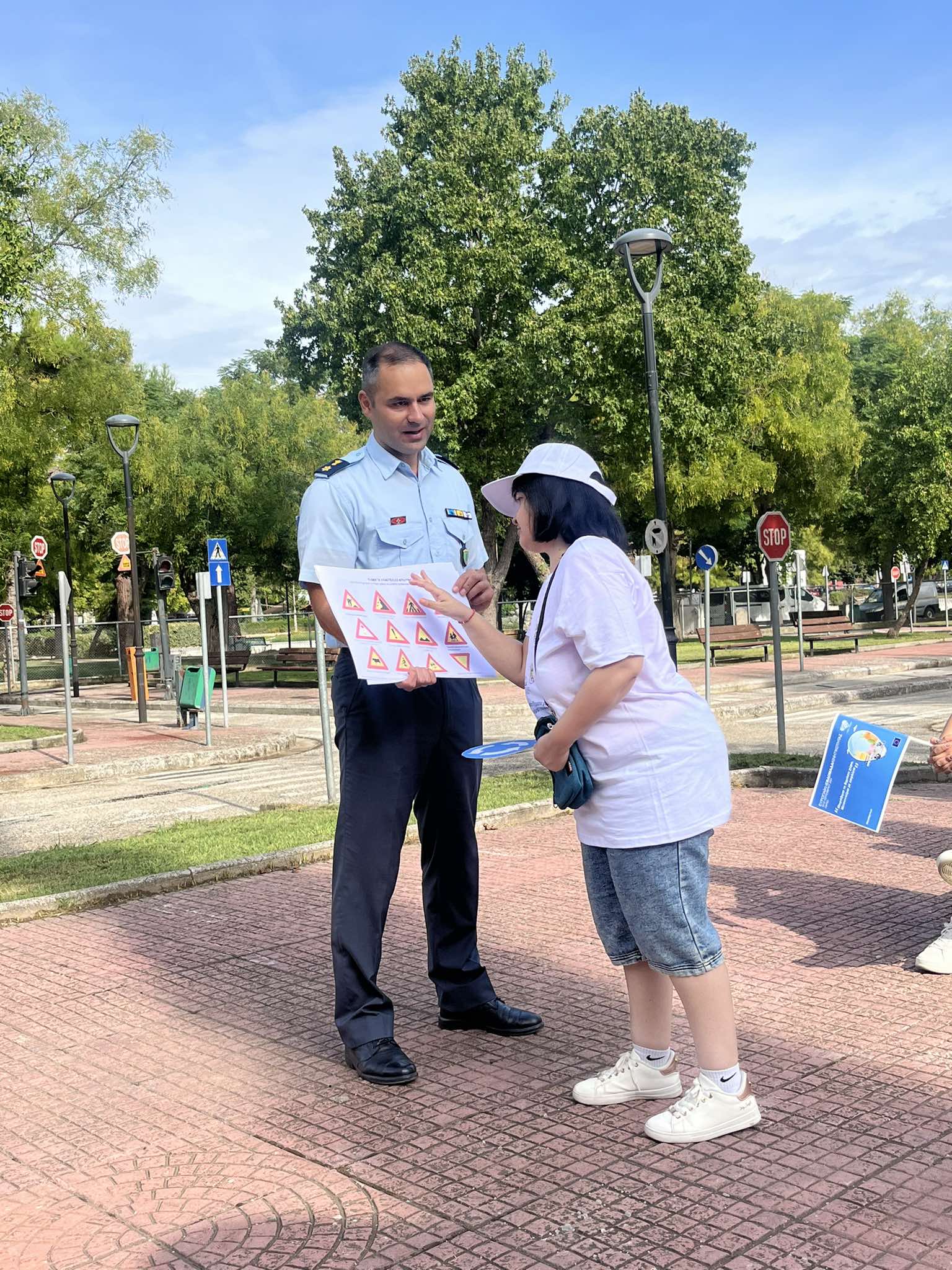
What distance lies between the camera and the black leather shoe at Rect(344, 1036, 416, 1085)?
3941mm

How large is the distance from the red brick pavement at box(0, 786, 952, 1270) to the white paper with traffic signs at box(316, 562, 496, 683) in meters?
1.28

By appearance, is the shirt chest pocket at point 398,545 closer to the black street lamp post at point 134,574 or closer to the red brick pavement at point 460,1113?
the red brick pavement at point 460,1113

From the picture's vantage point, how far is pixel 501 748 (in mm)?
3311

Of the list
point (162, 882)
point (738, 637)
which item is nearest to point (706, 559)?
point (162, 882)

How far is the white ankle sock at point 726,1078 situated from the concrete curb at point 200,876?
121 inches

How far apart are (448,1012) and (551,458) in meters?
2.05

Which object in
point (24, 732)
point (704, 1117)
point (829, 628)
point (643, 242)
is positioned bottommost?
point (24, 732)

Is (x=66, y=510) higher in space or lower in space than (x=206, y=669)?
higher

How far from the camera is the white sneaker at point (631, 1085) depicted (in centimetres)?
367

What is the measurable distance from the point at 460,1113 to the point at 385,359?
7.49 feet

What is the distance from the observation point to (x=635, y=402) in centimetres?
3094

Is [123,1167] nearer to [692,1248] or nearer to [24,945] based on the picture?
[692,1248]

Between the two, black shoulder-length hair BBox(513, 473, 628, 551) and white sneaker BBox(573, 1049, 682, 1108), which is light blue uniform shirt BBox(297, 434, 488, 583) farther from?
white sneaker BBox(573, 1049, 682, 1108)

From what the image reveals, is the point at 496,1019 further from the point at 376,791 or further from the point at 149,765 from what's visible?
the point at 149,765
